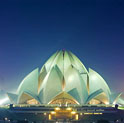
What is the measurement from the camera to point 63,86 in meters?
40.3

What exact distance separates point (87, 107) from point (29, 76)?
466 inches

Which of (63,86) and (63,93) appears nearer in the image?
(63,93)

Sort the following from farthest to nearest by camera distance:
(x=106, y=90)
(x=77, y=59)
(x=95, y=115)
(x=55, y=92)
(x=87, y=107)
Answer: (x=77, y=59)
(x=106, y=90)
(x=55, y=92)
(x=87, y=107)
(x=95, y=115)

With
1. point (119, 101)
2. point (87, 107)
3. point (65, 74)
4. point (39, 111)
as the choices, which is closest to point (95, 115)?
point (87, 107)

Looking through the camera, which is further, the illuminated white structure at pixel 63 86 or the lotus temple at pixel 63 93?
the illuminated white structure at pixel 63 86

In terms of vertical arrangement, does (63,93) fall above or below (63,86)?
below

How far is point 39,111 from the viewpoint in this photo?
1340 inches

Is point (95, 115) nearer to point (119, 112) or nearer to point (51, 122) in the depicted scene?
point (119, 112)

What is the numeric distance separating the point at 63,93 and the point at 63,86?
2.20 metres

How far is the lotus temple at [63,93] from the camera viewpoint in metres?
34.2

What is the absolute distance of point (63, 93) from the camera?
1506 inches

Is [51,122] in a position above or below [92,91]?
below

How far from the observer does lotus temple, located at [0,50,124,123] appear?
34.2m

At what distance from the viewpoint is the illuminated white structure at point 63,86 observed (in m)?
38.3
